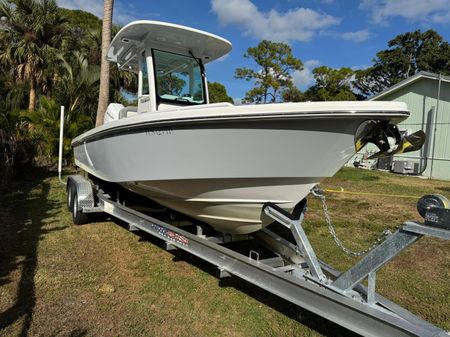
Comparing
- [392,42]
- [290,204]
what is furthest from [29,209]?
[392,42]

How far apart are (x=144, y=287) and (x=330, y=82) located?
39.4 metres

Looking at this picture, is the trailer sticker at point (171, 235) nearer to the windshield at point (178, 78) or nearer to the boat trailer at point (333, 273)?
the boat trailer at point (333, 273)

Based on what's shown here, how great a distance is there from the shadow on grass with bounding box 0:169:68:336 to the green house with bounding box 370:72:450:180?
1400 cm

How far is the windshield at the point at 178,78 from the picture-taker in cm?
470

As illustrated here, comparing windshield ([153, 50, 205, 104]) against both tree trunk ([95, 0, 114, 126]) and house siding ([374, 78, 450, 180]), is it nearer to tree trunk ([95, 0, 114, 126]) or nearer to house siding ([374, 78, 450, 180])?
tree trunk ([95, 0, 114, 126])

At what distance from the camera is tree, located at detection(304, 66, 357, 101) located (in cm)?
3975

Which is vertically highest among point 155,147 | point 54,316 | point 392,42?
point 392,42

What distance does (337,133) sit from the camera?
2834 mm

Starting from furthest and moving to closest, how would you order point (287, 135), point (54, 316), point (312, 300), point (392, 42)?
point (392, 42), point (54, 316), point (287, 135), point (312, 300)

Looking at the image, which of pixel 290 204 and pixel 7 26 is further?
pixel 7 26

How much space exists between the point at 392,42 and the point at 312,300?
4434 centimetres

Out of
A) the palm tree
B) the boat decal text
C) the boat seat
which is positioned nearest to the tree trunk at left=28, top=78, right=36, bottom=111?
the palm tree

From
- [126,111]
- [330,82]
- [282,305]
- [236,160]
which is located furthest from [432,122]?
[330,82]

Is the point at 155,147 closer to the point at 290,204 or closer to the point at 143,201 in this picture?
the point at 290,204
